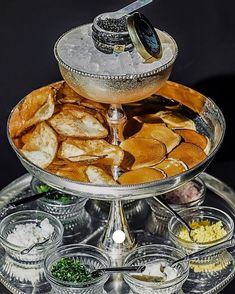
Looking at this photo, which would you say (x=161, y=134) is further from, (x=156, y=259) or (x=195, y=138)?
(x=156, y=259)

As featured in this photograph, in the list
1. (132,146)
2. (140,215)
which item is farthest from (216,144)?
(140,215)

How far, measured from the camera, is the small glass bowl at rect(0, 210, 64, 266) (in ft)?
5.80

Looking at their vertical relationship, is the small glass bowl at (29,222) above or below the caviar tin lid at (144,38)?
below

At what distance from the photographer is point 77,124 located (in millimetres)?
1762

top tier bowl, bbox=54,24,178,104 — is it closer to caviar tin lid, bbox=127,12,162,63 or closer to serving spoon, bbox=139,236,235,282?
Result: caviar tin lid, bbox=127,12,162,63

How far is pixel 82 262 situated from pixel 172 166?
260mm

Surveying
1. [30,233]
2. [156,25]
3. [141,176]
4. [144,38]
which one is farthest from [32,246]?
[156,25]

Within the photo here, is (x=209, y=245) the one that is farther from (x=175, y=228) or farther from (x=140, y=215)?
(x=140, y=215)

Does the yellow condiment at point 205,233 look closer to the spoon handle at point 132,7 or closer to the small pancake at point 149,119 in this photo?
the small pancake at point 149,119

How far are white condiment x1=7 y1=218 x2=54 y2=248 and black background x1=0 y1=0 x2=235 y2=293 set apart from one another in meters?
0.57

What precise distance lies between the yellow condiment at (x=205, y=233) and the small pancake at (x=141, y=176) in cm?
20

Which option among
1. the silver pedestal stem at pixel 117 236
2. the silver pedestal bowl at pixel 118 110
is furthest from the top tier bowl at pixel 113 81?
the silver pedestal stem at pixel 117 236

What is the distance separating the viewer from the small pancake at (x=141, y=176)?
5.34 ft

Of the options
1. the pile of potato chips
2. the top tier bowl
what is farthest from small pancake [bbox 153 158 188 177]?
the top tier bowl
